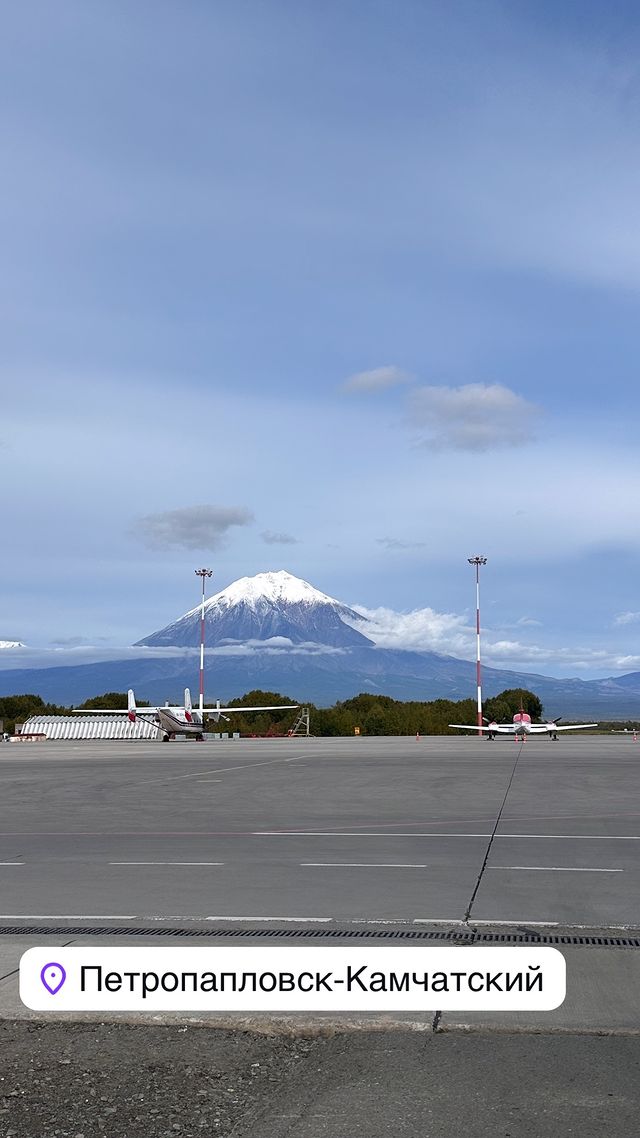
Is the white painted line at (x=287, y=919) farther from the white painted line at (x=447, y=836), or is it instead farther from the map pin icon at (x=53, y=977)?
the white painted line at (x=447, y=836)

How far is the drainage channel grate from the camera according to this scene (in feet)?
32.5

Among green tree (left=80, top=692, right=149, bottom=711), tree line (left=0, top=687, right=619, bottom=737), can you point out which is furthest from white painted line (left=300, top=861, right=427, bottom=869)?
green tree (left=80, top=692, right=149, bottom=711)

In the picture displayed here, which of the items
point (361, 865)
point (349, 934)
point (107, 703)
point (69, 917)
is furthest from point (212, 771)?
point (107, 703)

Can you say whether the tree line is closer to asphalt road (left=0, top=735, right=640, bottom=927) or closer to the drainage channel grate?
asphalt road (left=0, top=735, right=640, bottom=927)

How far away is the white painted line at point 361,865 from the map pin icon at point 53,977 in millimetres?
7265

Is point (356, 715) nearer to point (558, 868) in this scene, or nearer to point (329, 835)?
point (329, 835)

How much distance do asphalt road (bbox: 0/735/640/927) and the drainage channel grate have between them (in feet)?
2.06

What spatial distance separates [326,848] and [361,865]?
6.49ft

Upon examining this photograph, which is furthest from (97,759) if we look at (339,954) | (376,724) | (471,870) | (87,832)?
(376,724)

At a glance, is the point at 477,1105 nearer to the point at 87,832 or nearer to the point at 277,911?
the point at 277,911

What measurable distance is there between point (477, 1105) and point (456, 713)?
470 feet

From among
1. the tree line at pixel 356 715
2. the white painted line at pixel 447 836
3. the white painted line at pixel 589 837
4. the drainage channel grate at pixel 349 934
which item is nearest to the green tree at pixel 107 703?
the tree line at pixel 356 715

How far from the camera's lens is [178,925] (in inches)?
416

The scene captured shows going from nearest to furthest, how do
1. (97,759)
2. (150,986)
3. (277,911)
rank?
(150,986) < (277,911) < (97,759)
